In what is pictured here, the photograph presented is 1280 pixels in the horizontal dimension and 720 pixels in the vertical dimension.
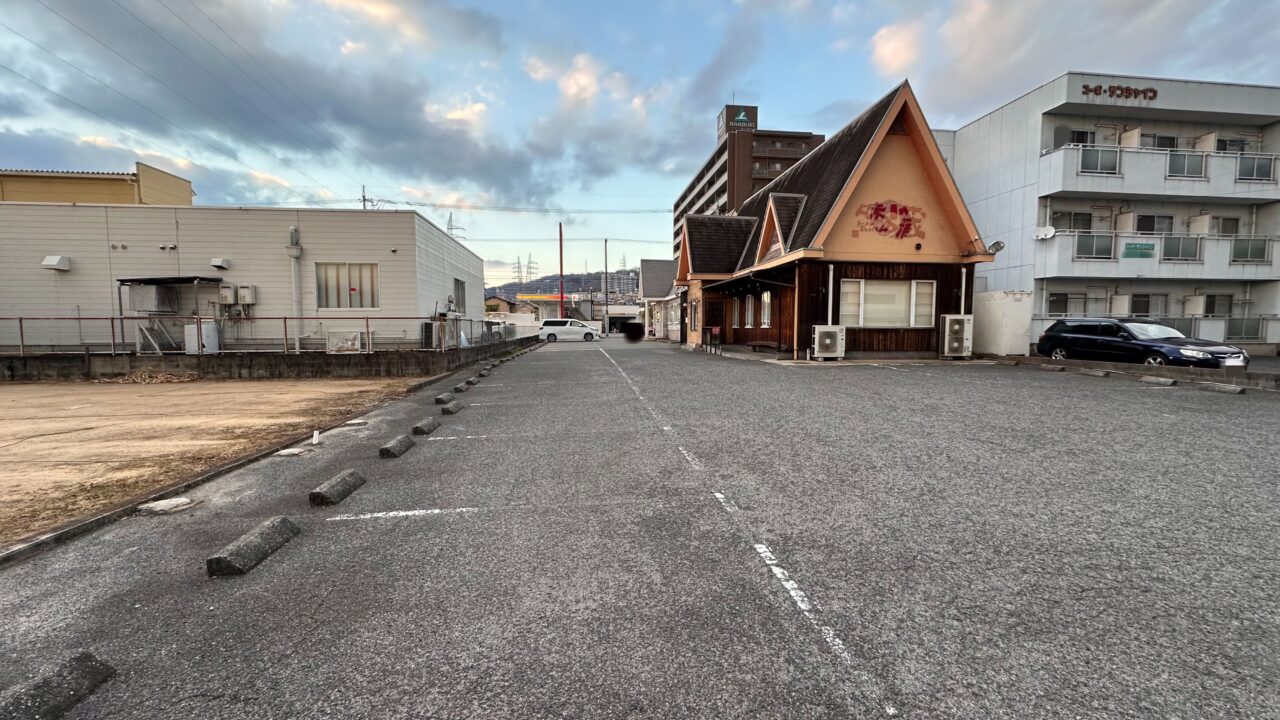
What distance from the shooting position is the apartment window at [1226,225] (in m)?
19.5

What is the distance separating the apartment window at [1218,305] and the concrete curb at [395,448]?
2742cm

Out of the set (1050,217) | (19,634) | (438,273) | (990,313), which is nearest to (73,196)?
(438,273)

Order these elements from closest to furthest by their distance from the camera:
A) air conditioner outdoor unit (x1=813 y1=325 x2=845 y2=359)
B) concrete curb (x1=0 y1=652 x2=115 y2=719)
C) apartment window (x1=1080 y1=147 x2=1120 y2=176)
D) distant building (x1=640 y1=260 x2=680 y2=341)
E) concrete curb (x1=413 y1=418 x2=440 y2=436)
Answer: concrete curb (x1=0 y1=652 x2=115 y2=719) → concrete curb (x1=413 y1=418 x2=440 y2=436) → air conditioner outdoor unit (x1=813 y1=325 x2=845 y2=359) → apartment window (x1=1080 y1=147 x2=1120 y2=176) → distant building (x1=640 y1=260 x2=680 y2=341)

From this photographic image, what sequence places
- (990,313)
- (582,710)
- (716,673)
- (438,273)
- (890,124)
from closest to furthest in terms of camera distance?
(582,710)
(716,673)
(890,124)
(990,313)
(438,273)

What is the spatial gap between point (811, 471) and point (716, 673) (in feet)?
9.30

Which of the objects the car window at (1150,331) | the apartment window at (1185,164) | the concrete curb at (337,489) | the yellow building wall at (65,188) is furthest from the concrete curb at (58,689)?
the apartment window at (1185,164)

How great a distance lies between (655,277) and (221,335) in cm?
3226

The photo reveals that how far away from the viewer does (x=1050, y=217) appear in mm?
18844

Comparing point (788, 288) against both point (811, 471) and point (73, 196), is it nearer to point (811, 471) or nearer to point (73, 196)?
point (811, 471)

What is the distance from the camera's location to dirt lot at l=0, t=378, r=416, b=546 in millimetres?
4172

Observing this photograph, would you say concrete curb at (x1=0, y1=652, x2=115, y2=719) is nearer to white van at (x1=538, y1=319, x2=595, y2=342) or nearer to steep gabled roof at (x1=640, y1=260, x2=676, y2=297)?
white van at (x1=538, y1=319, x2=595, y2=342)

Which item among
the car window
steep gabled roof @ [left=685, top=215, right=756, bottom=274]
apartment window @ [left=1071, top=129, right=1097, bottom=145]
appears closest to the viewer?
the car window

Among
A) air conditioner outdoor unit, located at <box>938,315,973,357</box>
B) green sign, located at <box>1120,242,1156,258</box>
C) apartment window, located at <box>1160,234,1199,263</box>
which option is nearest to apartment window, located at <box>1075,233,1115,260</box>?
green sign, located at <box>1120,242,1156,258</box>

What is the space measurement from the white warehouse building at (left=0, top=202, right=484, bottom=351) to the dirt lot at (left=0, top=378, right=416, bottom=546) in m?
3.21
